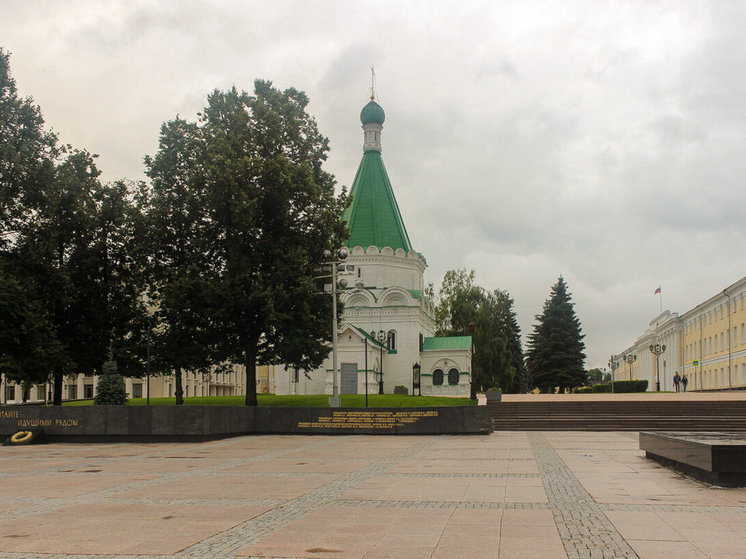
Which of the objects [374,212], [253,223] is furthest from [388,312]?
[253,223]

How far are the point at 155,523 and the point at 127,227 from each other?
84.3ft

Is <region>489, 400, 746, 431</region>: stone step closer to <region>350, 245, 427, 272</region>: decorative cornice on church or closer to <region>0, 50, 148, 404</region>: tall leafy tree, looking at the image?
<region>0, 50, 148, 404</region>: tall leafy tree

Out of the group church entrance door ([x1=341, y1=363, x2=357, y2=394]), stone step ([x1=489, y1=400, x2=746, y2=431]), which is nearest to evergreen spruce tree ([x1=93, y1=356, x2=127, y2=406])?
stone step ([x1=489, y1=400, x2=746, y2=431])

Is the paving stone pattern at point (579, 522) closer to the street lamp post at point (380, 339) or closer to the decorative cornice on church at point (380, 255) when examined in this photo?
the street lamp post at point (380, 339)

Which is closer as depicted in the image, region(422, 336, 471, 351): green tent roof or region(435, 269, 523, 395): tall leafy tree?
region(422, 336, 471, 351): green tent roof

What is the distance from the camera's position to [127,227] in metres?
32.3

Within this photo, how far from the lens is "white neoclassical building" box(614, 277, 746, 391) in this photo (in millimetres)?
59000

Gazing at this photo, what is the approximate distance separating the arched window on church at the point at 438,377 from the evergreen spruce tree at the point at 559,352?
1419 cm

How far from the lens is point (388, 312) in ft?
198

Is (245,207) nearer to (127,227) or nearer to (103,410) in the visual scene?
(127,227)

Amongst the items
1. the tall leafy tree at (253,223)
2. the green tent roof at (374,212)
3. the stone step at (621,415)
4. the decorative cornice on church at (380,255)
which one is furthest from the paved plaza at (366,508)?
the green tent roof at (374,212)

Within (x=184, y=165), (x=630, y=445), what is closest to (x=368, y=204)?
(x=184, y=165)

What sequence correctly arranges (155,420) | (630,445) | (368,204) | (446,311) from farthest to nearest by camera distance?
(446,311)
(368,204)
(155,420)
(630,445)

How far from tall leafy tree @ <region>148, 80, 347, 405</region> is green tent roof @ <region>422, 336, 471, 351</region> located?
2763 cm
